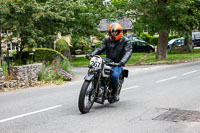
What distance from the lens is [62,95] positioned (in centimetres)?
1035

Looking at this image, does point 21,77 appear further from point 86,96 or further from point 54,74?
point 86,96

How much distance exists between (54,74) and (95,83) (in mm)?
7795

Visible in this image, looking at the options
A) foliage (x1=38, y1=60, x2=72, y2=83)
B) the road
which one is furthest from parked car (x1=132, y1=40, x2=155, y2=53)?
the road

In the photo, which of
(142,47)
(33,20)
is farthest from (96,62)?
(142,47)

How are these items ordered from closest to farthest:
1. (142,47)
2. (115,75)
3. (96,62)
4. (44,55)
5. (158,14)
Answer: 1. (96,62)
2. (115,75)
3. (44,55)
4. (158,14)
5. (142,47)

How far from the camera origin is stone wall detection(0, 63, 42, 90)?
12398 mm

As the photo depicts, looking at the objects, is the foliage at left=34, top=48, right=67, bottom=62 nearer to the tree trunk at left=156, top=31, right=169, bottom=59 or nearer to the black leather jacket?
the black leather jacket

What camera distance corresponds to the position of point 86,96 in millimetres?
7020

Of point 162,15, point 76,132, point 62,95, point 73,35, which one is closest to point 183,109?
point 76,132

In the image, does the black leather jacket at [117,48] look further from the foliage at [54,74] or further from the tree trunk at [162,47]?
the tree trunk at [162,47]

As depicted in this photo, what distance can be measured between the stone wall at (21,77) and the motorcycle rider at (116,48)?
5.41 meters

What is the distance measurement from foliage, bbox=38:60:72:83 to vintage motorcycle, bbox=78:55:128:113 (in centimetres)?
702

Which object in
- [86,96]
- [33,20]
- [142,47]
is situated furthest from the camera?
[142,47]

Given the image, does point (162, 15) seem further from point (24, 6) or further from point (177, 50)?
point (177, 50)
